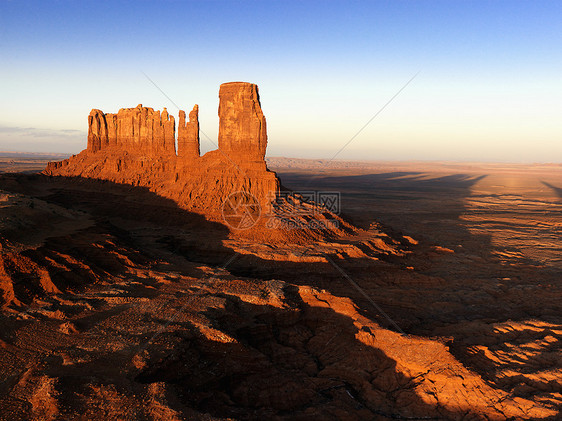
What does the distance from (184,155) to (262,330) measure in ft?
98.6

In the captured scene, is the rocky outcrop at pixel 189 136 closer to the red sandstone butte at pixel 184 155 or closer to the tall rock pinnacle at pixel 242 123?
the red sandstone butte at pixel 184 155

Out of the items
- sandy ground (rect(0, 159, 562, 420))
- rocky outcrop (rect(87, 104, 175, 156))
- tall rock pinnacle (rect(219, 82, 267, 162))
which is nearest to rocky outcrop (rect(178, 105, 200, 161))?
rocky outcrop (rect(87, 104, 175, 156))

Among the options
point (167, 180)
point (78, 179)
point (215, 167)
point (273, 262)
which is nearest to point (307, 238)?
point (273, 262)

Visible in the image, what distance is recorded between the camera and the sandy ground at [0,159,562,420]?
8133 millimetres

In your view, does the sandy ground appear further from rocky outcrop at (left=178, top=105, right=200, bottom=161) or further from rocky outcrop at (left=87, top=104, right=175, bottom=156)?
rocky outcrop at (left=87, top=104, right=175, bottom=156)

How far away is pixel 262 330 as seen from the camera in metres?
11.9

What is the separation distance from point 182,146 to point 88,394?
33.7 m

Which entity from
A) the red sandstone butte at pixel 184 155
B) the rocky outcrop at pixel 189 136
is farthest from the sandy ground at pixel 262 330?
the rocky outcrop at pixel 189 136

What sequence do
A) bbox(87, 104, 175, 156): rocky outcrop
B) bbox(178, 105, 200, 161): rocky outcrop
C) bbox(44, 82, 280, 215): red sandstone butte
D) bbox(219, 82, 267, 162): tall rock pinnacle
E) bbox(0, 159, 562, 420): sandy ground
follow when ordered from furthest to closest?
1. bbox(87, 104, 175, 156): rocky outcrop
2. bbox(178, 105, 200, 161): rocky outcrop
3. bbox(219, 82, 267, 162): tall rock pinnacle
4. bbox(44, 82, 280, 215): red sandstone butte
5. bbox(0, 159, 562, 420): sandy ground

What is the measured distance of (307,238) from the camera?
2359cm

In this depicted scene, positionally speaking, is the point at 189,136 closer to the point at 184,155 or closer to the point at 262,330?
the point at 184,155

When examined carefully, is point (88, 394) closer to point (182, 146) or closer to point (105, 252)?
point (105, 252)

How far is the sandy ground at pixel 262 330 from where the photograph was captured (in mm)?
8133

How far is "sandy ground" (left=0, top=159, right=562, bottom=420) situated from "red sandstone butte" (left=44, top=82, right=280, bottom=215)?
7085 millimetres
